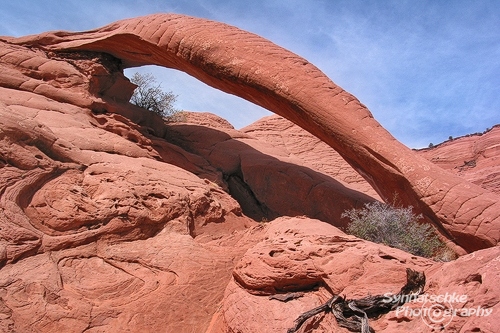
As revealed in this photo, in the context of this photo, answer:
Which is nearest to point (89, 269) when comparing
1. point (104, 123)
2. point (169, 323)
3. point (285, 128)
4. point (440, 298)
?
point (169, 323)

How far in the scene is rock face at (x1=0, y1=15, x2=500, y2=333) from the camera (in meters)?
4.65

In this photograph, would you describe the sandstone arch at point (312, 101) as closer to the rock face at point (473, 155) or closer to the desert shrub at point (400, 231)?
the desert shrub at point (400, 231)

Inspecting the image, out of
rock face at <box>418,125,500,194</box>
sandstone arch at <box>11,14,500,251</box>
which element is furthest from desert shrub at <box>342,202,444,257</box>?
rock face at <box>418,125,500,194</box>

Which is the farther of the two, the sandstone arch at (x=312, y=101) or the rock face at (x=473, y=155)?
the rock face at (x=473, y=155)

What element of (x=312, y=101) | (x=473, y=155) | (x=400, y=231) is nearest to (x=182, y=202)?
(x=312, y=101)

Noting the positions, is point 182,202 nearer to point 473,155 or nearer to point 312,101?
point 312,101

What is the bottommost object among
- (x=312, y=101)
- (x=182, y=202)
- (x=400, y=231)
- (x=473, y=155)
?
(x=182, y=202)

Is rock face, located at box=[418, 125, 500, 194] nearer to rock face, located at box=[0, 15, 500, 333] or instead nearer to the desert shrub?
rock face, located at box=[0, 15, 500, 333]

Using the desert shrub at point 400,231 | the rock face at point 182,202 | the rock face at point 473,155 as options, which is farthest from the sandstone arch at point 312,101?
the rock face at point 473,155

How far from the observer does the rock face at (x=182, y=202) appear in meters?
4.65

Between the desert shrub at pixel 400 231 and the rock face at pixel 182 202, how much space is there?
321 millimetres

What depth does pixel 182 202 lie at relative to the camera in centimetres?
691

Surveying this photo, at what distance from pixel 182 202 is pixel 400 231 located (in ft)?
11.0

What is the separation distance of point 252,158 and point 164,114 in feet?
11.5
